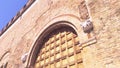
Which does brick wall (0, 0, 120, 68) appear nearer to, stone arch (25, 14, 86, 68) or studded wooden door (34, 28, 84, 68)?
stone arch (25, 14, 86, 68)

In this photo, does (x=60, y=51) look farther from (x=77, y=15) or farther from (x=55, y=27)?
(x=77, y=15)

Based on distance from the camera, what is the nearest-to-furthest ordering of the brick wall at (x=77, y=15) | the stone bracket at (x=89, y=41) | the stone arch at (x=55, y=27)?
the brick wall at (x=77, y=15) → the stone bracket at (x=89, y=41) → the stone arch at (x=55, y=27)

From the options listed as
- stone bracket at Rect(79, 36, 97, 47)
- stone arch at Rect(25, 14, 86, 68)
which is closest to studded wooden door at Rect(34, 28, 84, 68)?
stone arch at Rect(25, 14, 86, 68)

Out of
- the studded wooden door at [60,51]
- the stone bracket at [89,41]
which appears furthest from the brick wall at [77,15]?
the studded wooden door at [60,51]

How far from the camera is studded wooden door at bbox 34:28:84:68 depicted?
14.0ft

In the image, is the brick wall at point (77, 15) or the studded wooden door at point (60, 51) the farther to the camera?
the studded wooden door at point (60, 51)

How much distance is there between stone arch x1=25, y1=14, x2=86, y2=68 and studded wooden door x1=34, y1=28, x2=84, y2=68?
143 millimetres

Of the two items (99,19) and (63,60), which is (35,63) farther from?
(99,19)

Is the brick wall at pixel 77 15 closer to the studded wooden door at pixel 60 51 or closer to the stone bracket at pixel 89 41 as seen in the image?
the stone bracket at pixel 89 41

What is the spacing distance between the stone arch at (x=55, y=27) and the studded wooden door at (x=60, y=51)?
0.14m

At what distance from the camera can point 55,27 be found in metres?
5.08

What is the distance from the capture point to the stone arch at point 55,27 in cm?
420

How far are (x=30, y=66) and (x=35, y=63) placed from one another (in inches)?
6.6

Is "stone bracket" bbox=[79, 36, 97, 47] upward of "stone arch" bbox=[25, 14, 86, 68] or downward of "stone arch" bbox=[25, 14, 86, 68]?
downward
